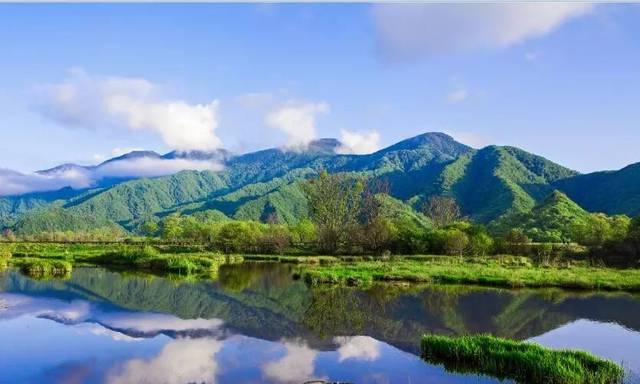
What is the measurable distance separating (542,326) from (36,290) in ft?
131

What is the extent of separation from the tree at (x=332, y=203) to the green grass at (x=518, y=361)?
6537 centimetres

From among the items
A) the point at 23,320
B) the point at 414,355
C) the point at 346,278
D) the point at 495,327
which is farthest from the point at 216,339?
the point at 346,278

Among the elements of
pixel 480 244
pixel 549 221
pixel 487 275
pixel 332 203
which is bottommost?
pixel 487 275

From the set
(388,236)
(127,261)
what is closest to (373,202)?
(388,236)

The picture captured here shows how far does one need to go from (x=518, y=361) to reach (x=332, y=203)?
74.7 metres

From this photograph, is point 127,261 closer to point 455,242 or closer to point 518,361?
point 455,242

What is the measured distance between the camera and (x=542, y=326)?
31.4 metres

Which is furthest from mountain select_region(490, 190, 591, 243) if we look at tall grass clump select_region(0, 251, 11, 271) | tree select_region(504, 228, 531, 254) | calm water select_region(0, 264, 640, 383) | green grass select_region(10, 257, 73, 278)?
tall grass clump select_region(0, 251, 11, 271)

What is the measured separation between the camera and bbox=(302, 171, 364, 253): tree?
3644 inches

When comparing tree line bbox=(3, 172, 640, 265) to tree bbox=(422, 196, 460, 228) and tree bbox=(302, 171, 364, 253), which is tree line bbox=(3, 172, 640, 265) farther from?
tree bbox=(422, 196, 460, 228)

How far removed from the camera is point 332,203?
9488 centimetres

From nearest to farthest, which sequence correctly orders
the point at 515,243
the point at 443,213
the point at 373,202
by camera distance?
the point at 515,243
the point at 373,202
the point at 443,213

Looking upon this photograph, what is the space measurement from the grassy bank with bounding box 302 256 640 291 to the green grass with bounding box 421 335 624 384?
25041 mm

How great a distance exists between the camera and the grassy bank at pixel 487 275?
47.2m
